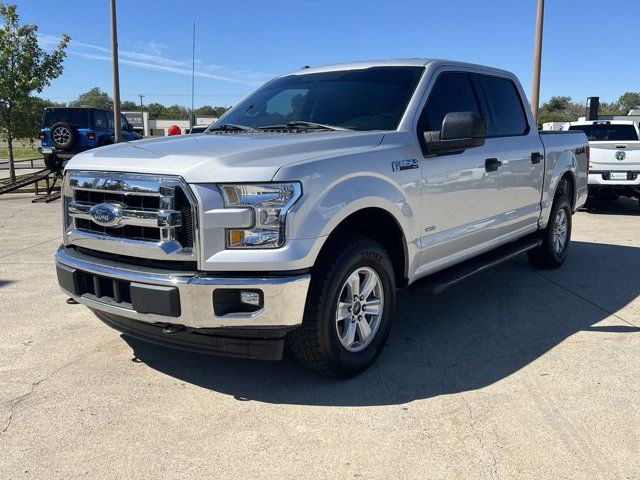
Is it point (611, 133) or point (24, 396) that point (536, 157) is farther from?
point (611, 133)

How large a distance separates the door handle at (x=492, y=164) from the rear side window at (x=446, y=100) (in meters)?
0.45

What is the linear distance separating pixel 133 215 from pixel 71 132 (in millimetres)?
12850

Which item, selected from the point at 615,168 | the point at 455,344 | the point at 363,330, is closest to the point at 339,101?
the point at 363,330

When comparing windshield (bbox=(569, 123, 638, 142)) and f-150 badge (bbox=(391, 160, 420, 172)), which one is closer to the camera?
f-150 badge (bbox=(391, 160, 420, 172))

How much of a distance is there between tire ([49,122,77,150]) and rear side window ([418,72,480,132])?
40.2 ft

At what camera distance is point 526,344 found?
4105mm

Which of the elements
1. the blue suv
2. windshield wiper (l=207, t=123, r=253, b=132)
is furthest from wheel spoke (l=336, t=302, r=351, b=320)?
the blue suv

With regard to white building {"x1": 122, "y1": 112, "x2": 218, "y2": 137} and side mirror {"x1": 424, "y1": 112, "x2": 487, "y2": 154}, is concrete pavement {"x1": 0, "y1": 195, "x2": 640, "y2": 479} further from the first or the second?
white building {"x1": 122, "y1": 112, "x2": 218, "y2": 137}

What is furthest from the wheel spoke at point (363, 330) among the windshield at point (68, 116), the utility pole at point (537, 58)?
the windshield at point (68, 116)

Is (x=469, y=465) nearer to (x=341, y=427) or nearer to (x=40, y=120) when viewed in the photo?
(x=341, y=427)

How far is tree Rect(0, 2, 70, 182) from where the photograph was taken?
15680 mm

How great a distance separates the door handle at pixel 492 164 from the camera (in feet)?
14.7

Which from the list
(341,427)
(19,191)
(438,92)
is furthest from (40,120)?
(341,427)

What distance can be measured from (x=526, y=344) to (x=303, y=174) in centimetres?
221
